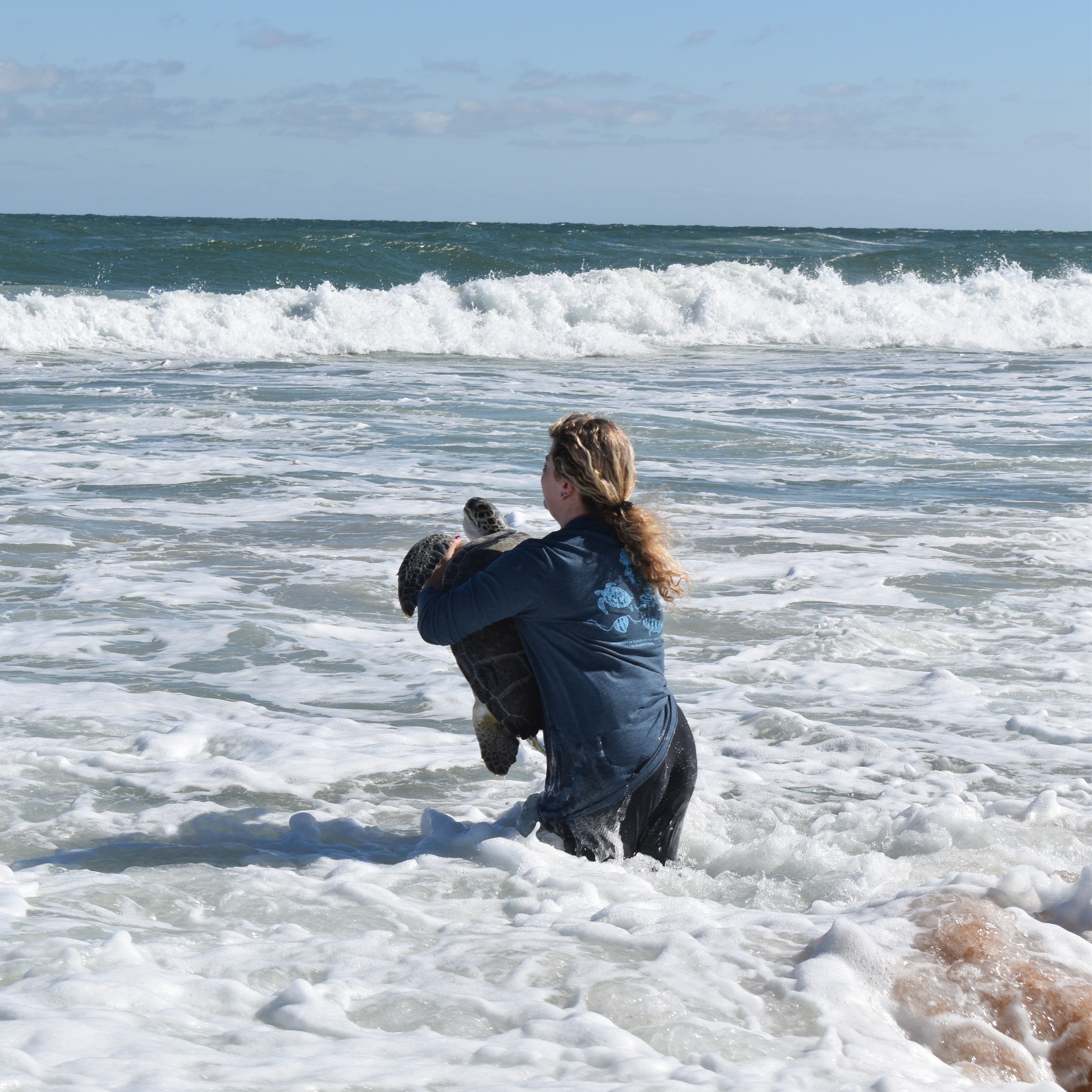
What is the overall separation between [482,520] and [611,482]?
47 cm

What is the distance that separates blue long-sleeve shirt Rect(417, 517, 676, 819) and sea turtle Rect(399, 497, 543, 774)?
48 millimetres

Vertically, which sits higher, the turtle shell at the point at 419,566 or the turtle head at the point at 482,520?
the turtle head at the point at 482,520

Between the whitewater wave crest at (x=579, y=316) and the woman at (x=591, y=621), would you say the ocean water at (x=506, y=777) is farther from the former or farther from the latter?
the whitewater wave crest at (x=579, y=316)

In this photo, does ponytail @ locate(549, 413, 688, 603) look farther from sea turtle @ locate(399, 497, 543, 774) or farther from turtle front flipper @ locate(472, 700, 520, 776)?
turtle front flipper @ locate(472, 700, 520, 776)

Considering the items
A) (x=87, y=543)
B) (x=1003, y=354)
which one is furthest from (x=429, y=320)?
(x=87, y=543)

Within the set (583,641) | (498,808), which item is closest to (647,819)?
(583,641)

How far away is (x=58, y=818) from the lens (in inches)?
141

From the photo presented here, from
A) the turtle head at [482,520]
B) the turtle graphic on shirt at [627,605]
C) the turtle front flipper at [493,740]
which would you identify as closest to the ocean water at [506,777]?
A: the turtle front flipper at [493,740]

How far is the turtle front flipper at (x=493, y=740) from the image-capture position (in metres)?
3.30

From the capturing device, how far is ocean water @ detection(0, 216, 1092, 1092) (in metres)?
2.36

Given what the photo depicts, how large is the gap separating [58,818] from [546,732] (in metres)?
1.53

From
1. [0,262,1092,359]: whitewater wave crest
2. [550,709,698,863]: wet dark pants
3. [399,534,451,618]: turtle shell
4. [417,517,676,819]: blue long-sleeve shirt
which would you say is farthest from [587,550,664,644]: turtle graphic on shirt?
[0,262,1092,359]: whitewater wave crest

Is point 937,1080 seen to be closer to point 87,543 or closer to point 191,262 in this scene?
point 87,543

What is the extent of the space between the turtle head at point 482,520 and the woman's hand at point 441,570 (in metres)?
0.11
